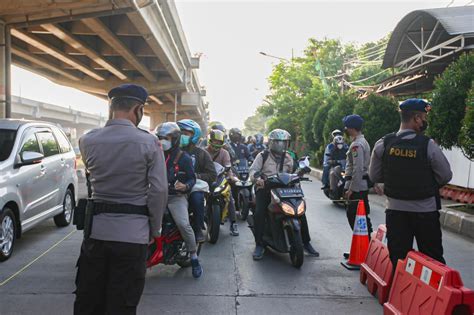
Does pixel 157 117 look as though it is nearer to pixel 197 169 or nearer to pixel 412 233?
pixel 197 169

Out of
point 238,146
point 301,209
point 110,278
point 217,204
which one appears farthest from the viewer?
point 238,146

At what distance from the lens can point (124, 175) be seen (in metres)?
2.88

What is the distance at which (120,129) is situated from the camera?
2914 millimetres

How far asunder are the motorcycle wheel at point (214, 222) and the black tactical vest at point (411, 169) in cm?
328

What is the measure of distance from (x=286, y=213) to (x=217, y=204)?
1.44 m

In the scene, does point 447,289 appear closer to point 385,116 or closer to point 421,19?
point 385,116

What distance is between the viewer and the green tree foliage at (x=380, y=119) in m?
14.9

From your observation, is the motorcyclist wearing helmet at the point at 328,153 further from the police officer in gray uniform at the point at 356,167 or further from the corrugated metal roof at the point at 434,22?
the corrugated metal roof at the point at 434,22

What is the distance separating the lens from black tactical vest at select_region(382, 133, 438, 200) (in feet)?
12.8

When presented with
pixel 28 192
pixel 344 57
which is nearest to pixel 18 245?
pixel 28 192

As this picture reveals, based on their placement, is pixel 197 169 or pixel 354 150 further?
pixel 197 169

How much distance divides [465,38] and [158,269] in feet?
40.8

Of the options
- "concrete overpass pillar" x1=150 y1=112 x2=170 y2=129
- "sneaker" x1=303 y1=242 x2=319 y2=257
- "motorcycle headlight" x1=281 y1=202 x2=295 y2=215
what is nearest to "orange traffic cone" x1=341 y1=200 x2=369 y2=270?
"sneaker" x1=303 y1=242 x2=319 y2=257

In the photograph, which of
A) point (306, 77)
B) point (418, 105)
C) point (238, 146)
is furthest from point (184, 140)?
point (306, 77)
